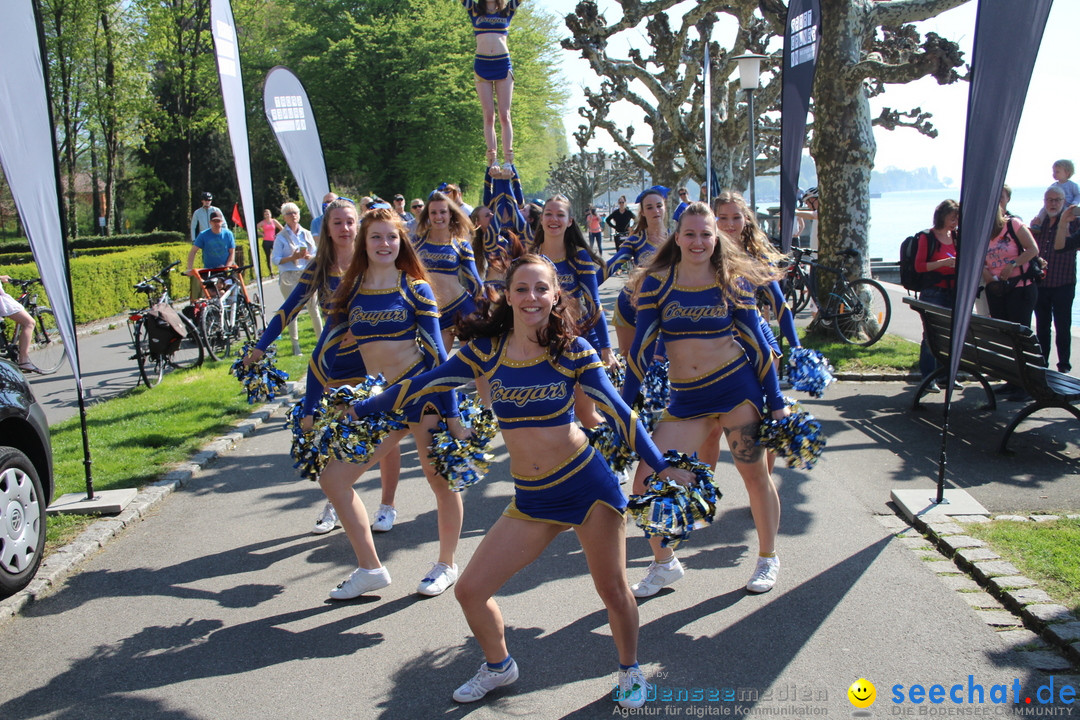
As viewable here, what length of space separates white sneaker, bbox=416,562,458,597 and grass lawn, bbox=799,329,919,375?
21.7 ft

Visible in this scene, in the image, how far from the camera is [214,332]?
1230 centimetres

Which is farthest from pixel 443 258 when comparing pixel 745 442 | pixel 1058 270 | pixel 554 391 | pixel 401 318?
pixel 1058 270

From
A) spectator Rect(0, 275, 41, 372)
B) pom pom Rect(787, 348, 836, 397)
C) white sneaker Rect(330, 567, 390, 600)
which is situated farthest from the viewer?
spectator Rect(0, 275, 41, 372)

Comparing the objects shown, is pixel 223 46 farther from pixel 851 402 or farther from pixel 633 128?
pixel 633 128

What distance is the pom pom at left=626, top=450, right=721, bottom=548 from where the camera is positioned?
309 centimetres

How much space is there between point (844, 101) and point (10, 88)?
32.4ft

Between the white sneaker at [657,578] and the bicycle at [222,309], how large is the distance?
8949mm

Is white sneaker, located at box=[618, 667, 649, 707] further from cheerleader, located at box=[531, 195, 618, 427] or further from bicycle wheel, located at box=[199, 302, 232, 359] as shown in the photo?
bicycle wheel, located at box=[199, 302, 232, 359]

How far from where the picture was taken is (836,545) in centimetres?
508

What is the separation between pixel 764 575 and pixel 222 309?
991cm

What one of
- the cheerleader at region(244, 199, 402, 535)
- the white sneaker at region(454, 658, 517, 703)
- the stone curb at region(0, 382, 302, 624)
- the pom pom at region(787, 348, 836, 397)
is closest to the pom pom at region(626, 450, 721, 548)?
the white sneaker at region(454, 658, 517, 703)

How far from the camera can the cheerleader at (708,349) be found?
14.2 ft

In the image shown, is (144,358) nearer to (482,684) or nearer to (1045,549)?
(482,684)

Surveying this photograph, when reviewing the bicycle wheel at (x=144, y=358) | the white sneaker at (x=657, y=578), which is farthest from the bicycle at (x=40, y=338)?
the white sneaker at (x=657, y=578)
